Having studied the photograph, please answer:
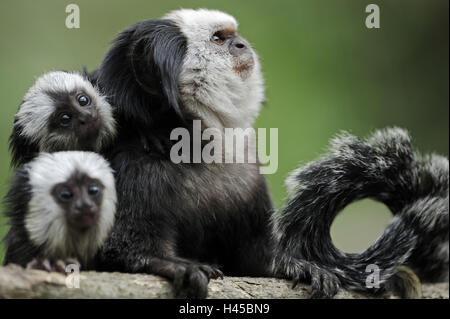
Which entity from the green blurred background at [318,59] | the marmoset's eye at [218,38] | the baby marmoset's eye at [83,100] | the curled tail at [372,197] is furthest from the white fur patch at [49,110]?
the green blurred background at [318,59]

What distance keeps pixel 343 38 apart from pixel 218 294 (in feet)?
14.2

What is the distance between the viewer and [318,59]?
6.36m

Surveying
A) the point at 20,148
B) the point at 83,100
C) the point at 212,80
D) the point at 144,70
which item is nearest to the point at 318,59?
the point at 212,80

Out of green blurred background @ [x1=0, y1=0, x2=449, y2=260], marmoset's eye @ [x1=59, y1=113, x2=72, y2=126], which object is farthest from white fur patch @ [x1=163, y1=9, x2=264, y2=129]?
green blurred background @ [x1=0, y1=0, x2=449, y2=260]

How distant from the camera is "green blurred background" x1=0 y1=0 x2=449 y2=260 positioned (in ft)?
18.6

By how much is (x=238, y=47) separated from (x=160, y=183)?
2.81 feet

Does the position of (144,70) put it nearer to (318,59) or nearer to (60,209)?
(60,209)

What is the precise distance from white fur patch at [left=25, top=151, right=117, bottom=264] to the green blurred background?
2.49m

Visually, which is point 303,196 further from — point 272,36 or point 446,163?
point 272,36

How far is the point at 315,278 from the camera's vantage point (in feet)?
10.00

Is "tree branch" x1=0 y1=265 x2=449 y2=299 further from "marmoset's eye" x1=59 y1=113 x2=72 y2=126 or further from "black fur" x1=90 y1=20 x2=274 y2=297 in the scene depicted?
"marmoset's eye" x1=59 y1=113 x2=72 y2=126

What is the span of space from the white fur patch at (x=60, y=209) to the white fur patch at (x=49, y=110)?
0.31m

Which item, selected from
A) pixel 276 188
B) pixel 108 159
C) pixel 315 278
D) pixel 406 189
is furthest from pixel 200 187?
pixel 276 188

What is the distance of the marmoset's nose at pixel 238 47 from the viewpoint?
11.0ft
